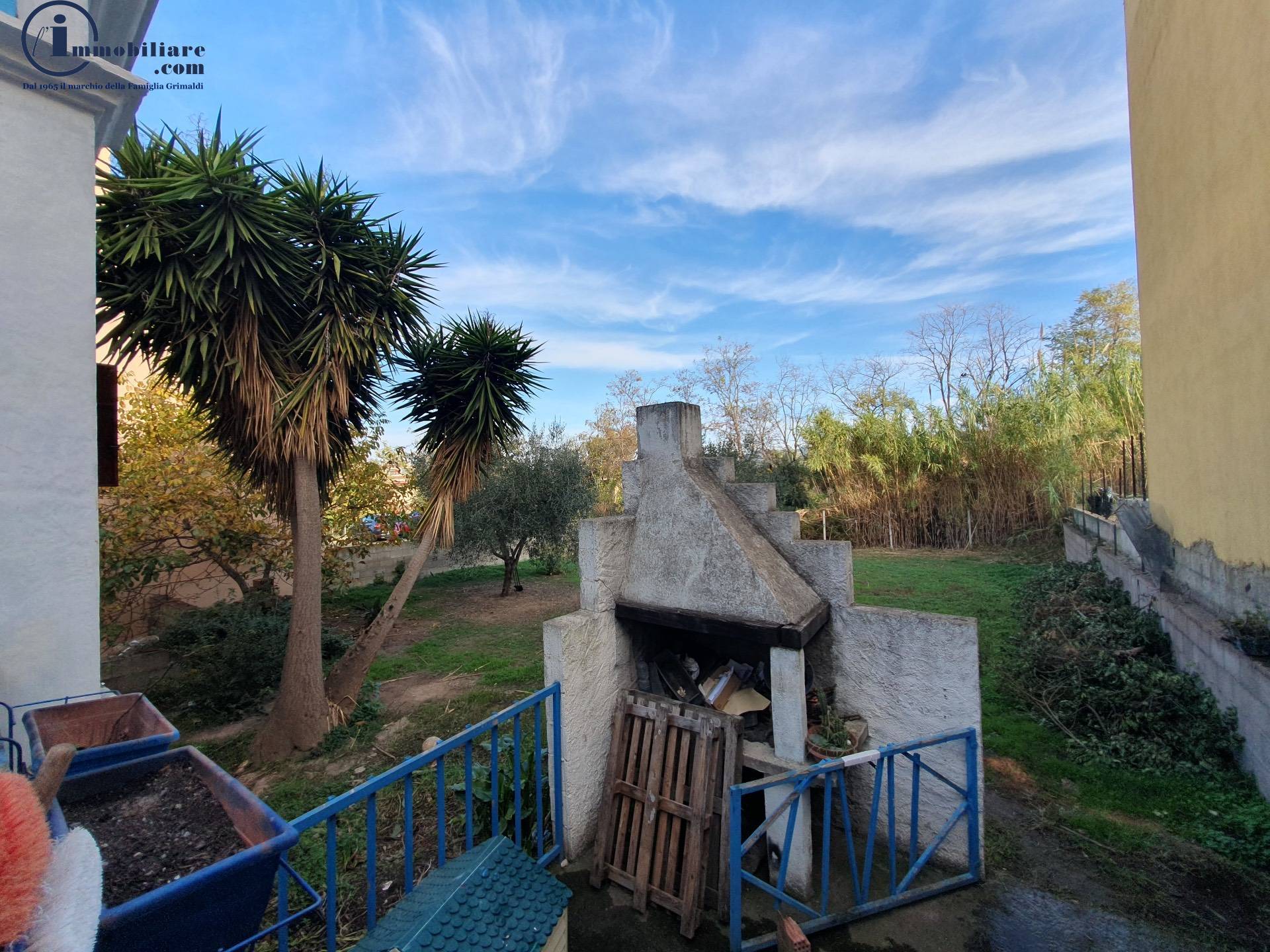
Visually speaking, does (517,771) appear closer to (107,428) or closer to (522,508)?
(107,428)

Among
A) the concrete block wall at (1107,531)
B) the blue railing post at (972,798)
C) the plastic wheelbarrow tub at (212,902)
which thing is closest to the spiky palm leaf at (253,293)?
the plastic wheelbarrow tub at (212,902)

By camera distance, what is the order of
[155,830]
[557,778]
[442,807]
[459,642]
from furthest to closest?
[459,642] < [557,778] < [442,807] < [155,830]

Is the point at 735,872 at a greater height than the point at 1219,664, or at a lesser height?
lesser

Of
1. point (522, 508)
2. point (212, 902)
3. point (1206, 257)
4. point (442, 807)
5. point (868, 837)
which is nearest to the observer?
point (212, 902)

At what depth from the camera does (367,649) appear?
6.52 m

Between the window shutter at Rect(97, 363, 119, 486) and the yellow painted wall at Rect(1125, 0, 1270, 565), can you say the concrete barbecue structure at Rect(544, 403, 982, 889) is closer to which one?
the yellow painted wall at Rect(1125, 0, 1270, 565)

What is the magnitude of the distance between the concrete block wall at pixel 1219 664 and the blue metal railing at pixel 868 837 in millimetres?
2256

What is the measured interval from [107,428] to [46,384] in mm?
948

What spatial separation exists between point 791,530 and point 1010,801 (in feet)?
8.45

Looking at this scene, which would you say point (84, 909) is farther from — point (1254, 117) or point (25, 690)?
point (1254, 117)

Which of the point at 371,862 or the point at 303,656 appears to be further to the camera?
the point at 303,656

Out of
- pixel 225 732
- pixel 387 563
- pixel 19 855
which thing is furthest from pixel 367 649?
pixel 387 563

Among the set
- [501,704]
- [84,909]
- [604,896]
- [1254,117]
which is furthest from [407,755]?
[1254,117]

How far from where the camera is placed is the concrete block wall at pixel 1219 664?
3.53 m
